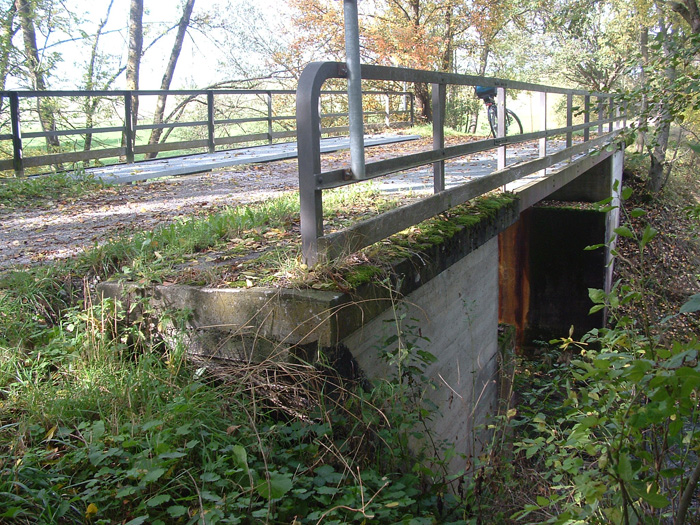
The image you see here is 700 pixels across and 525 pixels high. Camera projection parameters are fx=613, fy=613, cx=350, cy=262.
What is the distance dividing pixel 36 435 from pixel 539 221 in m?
10.0

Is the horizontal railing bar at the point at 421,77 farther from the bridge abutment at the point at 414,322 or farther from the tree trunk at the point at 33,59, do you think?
the tree trunk at the point at 33,59

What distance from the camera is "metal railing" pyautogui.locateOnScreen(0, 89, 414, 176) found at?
1127 centimetres

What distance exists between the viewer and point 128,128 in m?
12.8

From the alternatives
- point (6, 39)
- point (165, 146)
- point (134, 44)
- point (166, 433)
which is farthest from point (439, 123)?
point (134, 44)

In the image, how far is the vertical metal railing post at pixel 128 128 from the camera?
12.3 metres

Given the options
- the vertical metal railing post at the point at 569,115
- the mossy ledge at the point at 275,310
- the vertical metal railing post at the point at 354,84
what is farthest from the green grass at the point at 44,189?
the vertical metal railing post at the point at 569,115

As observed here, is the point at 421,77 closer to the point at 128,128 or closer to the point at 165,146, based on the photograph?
the point at 128,128

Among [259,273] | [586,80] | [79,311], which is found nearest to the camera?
[259,273]

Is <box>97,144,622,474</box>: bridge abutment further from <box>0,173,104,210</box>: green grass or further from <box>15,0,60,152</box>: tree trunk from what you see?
<box>15,0,60,152</box>: tree trunk

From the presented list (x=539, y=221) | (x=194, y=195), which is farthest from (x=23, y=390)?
(x=539, y=221)

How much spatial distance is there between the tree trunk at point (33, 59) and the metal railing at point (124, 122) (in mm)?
161

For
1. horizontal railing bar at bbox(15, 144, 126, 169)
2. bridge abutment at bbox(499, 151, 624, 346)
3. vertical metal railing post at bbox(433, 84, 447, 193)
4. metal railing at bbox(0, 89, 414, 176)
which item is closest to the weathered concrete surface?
vertical metal railing post at bbox(433, 84, 447, 193)

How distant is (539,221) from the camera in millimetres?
11289

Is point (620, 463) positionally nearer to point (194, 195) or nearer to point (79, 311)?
point (79, 311)
